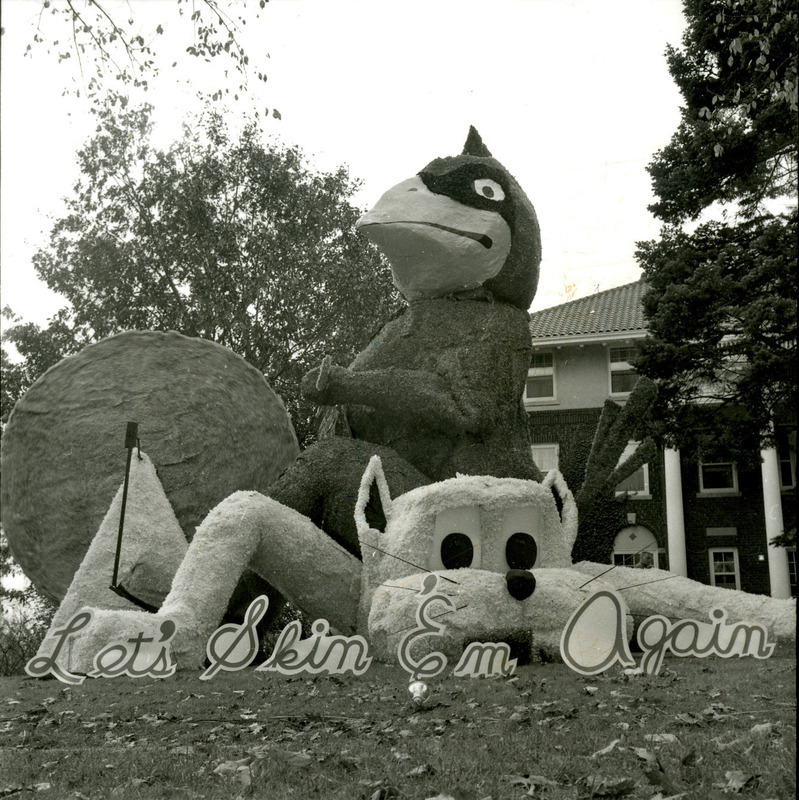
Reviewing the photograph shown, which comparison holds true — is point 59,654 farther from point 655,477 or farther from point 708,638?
point 655,477

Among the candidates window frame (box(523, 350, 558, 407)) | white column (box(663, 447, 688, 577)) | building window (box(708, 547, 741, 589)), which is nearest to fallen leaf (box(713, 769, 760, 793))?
window frame (box(523, 350, 558, 407))

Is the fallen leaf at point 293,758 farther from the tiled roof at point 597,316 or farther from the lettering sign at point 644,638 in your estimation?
the tiled roof at point 597,316

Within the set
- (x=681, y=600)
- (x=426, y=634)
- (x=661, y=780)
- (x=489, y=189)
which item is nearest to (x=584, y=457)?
(x=681, y=600)

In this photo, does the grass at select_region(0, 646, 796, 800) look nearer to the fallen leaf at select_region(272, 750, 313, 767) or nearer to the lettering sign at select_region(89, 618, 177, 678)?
the fallen leaf at select_region(272, 750, 313, 767)

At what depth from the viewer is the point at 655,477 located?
19.5 m

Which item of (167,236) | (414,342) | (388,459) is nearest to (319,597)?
(388,459)

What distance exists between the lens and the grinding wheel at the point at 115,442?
7.03 metres

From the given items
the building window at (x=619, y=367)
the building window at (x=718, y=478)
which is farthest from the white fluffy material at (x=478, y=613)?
the building window at (x=718, y=478)

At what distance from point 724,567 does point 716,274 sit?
9252mm

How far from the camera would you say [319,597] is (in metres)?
5.92

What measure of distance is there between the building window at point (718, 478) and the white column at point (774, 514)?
0.90m

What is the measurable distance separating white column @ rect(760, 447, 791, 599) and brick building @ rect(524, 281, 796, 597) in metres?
Result: 0.02

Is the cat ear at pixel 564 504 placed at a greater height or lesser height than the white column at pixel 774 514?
lesser

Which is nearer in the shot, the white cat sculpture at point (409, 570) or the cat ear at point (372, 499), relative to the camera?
the white cat sculpture at point (409, 570)
